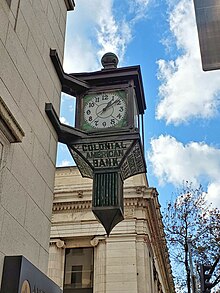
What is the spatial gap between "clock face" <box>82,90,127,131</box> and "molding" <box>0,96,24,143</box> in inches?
81.5

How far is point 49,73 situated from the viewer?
565cm

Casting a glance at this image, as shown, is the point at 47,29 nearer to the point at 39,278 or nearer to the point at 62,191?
the point at 39,278

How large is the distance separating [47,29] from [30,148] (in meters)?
1.99

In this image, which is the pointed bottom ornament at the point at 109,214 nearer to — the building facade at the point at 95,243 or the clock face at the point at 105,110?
the clock face at the point at 105,110

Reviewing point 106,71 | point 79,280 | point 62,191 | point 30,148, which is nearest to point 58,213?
point 62,191

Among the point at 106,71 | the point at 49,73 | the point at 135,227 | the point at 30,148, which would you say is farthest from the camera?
the point at 135,227

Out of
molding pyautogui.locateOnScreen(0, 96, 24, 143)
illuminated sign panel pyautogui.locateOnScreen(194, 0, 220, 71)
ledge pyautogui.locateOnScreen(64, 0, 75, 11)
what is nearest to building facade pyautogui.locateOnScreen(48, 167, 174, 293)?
illuminated sign panel pyautogui.locateOnScreen(194, 0, 220, 71)

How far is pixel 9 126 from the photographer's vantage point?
388cm

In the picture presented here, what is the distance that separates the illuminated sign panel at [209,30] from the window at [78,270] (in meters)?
12.2

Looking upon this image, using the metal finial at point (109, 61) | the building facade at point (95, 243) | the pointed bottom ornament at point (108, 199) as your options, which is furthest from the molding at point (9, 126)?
the building facade at point (95, 243)

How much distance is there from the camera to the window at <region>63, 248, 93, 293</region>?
19031 millimetres

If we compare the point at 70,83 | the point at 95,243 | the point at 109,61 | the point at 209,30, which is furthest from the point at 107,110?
the point at 95,243

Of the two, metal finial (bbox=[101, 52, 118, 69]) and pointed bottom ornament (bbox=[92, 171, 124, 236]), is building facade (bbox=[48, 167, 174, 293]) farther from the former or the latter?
pointed bottom ornament (bbox=[92, 171, 124, 236])

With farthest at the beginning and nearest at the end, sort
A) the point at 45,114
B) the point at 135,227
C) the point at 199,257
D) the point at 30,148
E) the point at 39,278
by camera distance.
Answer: the point at 135,227
the point at 199,257
the point at 45,114
the point at 30,148
the point at 39,278
